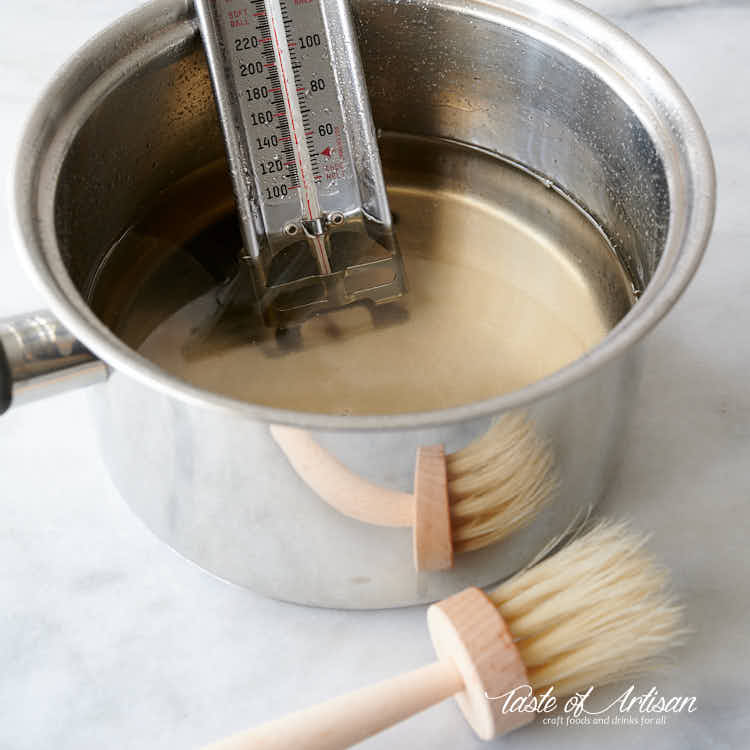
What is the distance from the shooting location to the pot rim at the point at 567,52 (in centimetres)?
73

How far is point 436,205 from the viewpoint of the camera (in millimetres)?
1245

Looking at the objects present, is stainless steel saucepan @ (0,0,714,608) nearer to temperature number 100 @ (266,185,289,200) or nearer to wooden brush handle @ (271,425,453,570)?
wooden brush handle @ (271,425,453,570)

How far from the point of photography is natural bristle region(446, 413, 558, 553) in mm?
784

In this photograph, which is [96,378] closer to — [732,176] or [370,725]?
[370,725]

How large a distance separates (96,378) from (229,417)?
147 millimetres

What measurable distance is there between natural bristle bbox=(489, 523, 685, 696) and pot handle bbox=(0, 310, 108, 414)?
372 millimetres

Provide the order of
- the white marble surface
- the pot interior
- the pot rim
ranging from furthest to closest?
1. the pot interior
2. the white marble surface
3. the pot rim

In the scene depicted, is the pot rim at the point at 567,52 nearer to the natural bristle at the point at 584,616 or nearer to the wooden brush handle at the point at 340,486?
the wooden brush handle at the point at 340,486

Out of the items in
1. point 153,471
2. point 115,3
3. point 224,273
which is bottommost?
point 153,471

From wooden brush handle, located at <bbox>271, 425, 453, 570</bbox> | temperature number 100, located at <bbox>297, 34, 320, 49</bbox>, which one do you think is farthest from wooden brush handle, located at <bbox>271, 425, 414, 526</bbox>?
temperature number 100, located at <bbox>297, 34, 320, 49</bbox>

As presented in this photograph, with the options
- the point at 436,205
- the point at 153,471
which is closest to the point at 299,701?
the point at 153,471

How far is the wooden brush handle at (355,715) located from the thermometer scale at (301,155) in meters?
0.45

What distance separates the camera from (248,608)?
941 millimetres

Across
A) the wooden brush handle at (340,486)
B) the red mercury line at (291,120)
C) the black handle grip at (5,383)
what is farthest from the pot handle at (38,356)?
the red mercury line at (291,120)
